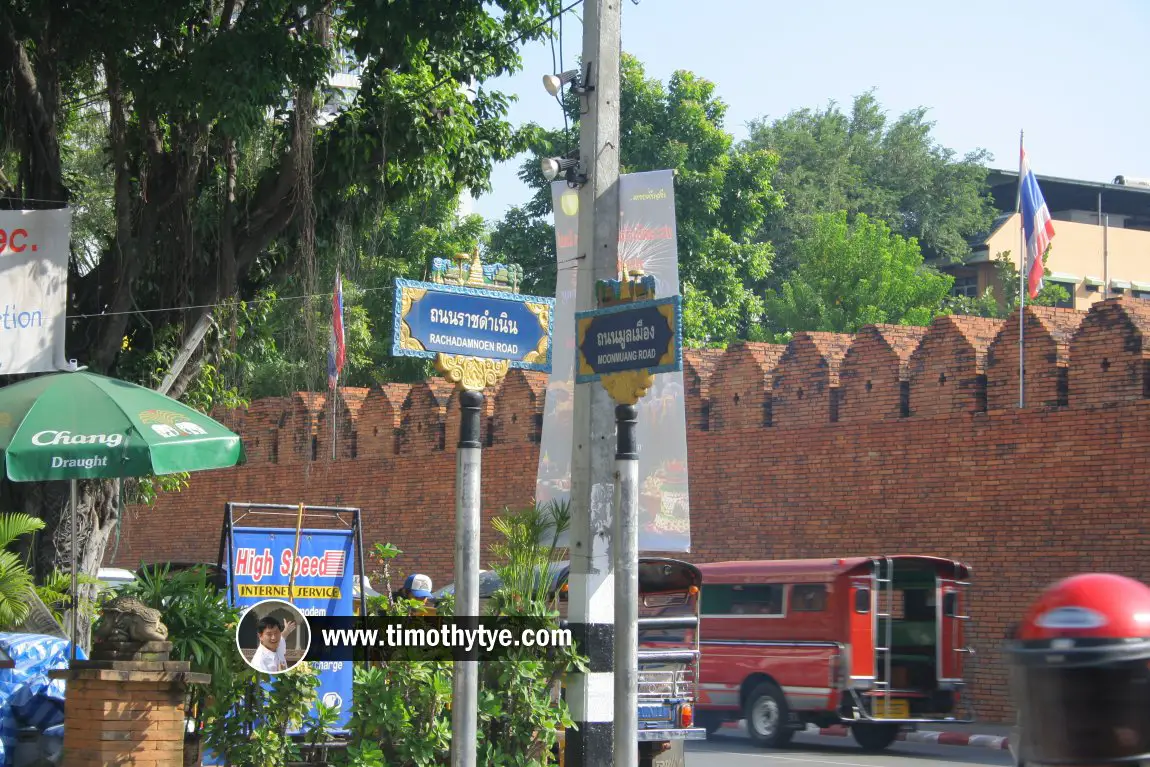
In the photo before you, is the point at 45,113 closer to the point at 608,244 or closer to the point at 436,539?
the point at 608,244

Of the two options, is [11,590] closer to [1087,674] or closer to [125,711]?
[125,711]

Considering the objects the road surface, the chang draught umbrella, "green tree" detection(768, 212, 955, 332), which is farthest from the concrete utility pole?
"green tree" detection(768, 212, 955, 332)

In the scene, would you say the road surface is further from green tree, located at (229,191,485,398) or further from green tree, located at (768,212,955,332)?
green tree, located at (768,212,955,332)

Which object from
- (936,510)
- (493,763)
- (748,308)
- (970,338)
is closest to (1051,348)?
(970,338)

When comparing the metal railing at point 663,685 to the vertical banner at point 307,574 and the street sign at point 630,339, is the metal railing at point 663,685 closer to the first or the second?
the vertical banner at point 307,574

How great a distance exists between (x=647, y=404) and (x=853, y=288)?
29163mm

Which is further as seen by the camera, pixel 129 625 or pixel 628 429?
pixel 129 625

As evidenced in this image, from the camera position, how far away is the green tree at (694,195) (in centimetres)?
3378

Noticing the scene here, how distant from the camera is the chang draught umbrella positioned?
28.5 feet

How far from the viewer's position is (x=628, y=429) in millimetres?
7562

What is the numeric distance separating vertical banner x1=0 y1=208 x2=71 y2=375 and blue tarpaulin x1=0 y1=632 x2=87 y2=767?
7.99 feet

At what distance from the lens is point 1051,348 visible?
1655 centimetres

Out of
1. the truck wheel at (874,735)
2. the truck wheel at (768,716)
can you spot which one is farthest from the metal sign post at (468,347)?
the truck wheel at (874,735)

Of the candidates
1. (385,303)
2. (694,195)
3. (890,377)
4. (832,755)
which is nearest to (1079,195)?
Result: (694,195)
